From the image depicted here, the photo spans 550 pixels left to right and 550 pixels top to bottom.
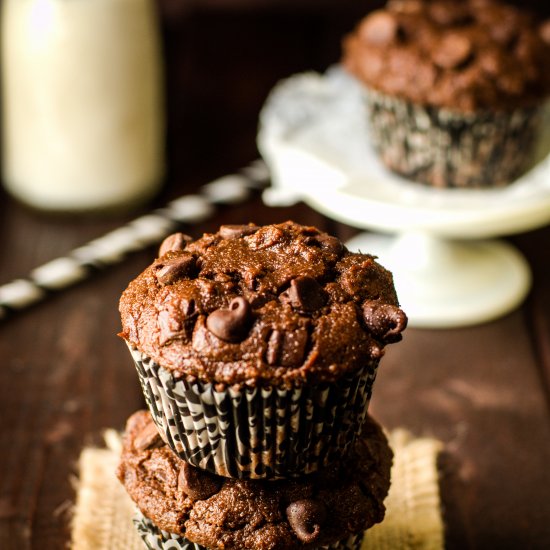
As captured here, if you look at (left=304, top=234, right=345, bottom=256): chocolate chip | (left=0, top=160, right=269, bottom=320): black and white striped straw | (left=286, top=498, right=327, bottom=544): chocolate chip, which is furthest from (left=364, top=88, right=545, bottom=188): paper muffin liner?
(left=286, top=498, right=327, bottom=544): chocolate chip

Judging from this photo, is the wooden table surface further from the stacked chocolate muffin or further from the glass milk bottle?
the stacked chocolate muffin

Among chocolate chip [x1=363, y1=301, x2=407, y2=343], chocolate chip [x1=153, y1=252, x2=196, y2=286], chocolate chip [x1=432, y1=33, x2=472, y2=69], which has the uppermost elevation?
chocolate chip [x1=153, y1=252, x2=196, y2=286]

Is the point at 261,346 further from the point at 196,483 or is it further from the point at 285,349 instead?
the point at 196,483

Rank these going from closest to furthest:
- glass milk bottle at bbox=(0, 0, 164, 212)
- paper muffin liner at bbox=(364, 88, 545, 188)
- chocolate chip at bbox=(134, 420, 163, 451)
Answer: chocolate chip at bbox=(134, 420, 163, 451), paper muffin liner at bbox=(364, 88, 545, 188), glass milk bottle at bbox=(0, 0, 164, 212)

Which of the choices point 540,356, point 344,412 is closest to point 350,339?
point 344,412

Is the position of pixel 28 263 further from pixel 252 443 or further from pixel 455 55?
pixel 252 443

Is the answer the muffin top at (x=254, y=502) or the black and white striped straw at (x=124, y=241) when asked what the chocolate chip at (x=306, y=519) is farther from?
the black and white striped straw at (x=124, y=241)

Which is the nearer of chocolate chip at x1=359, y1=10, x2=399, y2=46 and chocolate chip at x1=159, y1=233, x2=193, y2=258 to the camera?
chocolate chip at x1=159, y1=233, x2=193, y2=258
